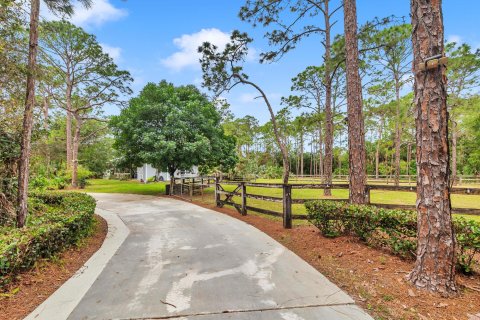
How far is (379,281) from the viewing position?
2.88 m

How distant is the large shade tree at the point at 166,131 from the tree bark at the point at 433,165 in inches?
402

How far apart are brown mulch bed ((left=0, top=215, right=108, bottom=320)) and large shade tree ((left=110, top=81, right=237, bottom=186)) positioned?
8.02 m

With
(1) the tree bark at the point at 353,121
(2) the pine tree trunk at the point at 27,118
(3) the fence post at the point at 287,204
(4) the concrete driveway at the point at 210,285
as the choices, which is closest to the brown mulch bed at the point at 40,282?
(4) the concrete driveway at the point at 210,285

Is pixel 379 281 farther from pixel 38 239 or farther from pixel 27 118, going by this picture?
pixel 27 118

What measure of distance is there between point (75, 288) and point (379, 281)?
3.54m

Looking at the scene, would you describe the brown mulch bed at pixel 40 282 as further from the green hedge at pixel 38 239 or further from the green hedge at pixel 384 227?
the green hedge at pixel 384 227

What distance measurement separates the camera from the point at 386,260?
342 cm

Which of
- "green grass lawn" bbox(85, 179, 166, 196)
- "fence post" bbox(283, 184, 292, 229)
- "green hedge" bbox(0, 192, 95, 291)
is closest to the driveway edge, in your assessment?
"green hedge" bbox(0, 192, 95, 291)

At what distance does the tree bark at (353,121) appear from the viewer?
Result: 5.00 m

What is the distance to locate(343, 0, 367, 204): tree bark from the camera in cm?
500

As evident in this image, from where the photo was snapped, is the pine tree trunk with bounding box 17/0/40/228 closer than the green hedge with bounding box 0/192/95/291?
No

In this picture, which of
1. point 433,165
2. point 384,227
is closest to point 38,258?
point 384,227

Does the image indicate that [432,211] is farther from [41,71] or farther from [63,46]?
[63,46]

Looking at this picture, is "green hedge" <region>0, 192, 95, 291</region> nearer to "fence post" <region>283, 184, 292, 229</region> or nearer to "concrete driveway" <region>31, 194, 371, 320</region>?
"concrete driveway" <region>31, 194, 371, 320</region>
